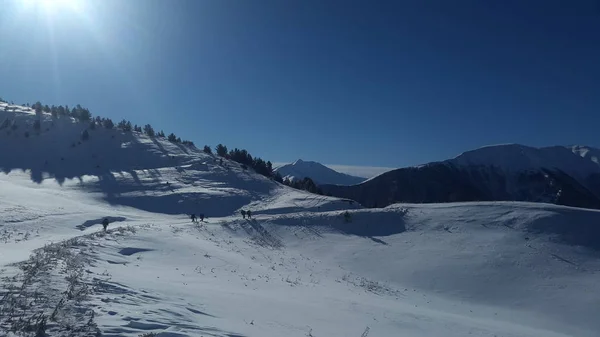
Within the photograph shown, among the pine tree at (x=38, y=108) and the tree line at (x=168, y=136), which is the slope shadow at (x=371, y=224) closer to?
the tree line at (x=168, y=136)

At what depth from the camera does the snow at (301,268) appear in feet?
34.9

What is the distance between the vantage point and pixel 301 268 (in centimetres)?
Result: 2692

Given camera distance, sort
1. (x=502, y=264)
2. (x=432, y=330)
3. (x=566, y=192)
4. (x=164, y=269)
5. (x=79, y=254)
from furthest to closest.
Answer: (x=566, y=192) → (x=502, y=264) → (x=164, y=269) → (x=79, y=254) → (x=432, y=330)

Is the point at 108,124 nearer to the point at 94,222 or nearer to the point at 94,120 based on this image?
the point at 94,120

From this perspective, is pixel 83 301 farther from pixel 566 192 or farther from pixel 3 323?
pixel 566 192

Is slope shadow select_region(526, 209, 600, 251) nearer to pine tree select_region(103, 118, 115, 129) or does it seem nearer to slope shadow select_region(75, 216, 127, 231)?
slope shadow select_region(75, 216, 127, 231)

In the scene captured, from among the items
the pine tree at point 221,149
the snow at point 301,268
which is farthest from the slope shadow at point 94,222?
the pine tree at point 221,149

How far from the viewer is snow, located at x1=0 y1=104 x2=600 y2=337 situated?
34.9 ft

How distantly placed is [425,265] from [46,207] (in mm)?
32570

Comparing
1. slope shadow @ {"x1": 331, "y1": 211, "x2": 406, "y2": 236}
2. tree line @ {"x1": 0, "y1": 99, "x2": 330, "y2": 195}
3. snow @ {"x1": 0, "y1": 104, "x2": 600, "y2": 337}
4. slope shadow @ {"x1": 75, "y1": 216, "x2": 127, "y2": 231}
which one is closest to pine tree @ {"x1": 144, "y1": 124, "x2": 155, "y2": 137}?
tree line @ {"x1": 0, "y1": 99, "x2": 330, "y2": 195}

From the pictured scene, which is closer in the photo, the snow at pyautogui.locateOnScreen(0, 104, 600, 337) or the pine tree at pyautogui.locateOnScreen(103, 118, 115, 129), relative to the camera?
the snow at pyautogui.locateOnScreen(0, 104, 600, 337)

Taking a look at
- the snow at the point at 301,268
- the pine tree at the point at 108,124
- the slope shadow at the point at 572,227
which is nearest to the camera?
the snow at the point at 301,268

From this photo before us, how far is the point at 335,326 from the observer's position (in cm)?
1259

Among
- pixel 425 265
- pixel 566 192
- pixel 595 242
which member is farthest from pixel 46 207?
pixel 566 192
